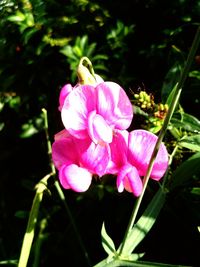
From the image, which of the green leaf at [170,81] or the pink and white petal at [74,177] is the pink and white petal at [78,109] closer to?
the pink and white petal at [74,177]

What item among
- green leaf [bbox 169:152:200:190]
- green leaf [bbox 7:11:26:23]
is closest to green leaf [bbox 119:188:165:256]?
green leaf [bbox 169:152:200:190]

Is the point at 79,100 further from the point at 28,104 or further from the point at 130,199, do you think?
the point at 28,104

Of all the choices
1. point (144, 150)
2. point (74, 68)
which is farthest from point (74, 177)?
point (74, 68)

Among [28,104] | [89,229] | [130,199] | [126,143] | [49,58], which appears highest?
[126,143]

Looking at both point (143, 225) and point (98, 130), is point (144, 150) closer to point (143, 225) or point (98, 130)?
point (98, 130)

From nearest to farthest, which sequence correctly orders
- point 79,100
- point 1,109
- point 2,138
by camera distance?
1. point 79,100
2. point 1,109
3. point 2,138

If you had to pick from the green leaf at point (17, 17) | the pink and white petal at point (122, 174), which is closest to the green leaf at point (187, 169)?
the pink and white petal at point (122, 174)

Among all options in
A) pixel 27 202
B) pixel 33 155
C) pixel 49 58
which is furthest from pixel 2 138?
pixel 49 58
